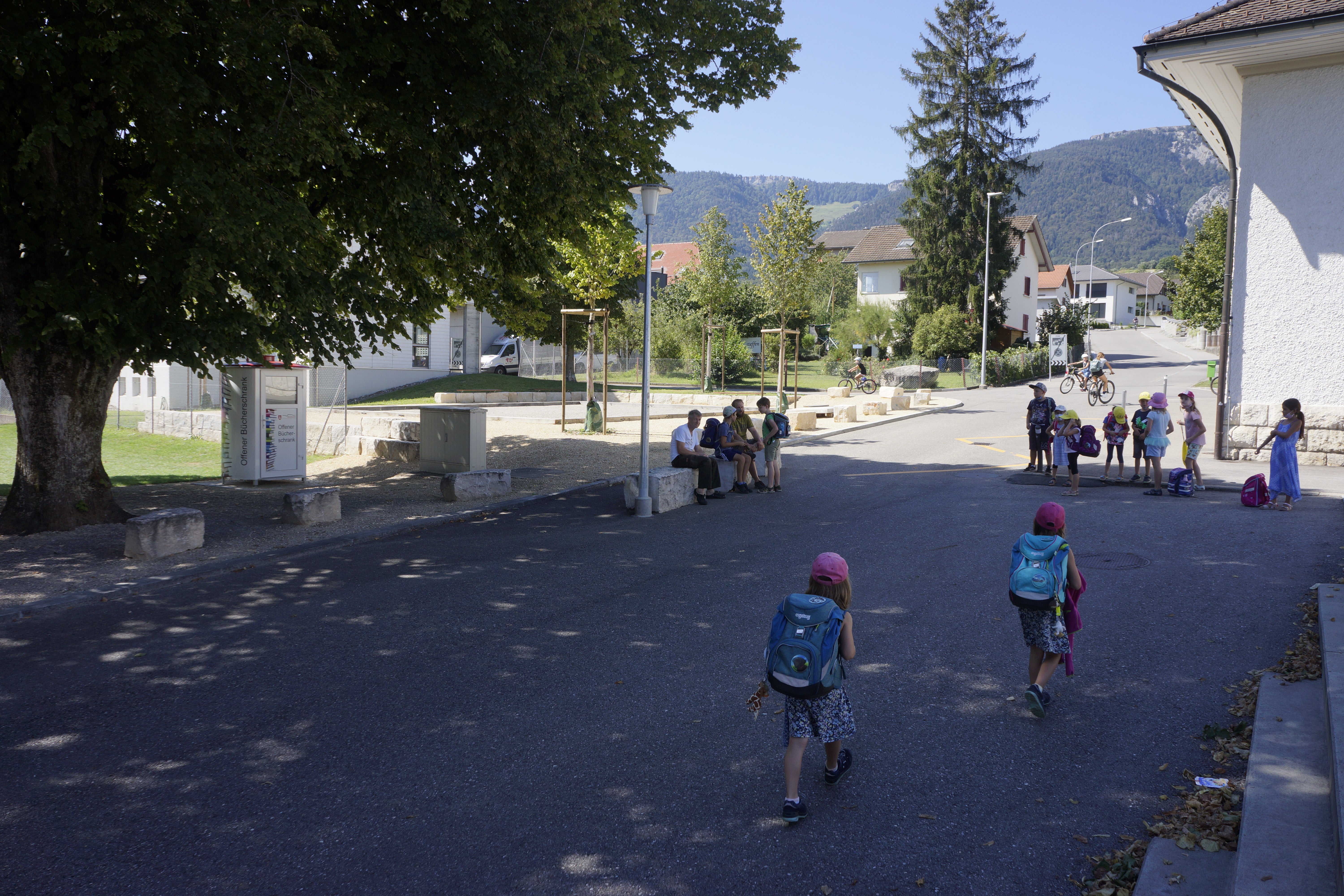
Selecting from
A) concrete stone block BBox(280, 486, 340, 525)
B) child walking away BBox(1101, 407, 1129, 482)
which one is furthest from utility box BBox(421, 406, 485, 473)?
child walking away BBox(1101, 407, 1129, 482)

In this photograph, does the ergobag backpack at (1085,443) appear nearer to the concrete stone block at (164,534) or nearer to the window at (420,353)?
the concrete stone block at (164,534)

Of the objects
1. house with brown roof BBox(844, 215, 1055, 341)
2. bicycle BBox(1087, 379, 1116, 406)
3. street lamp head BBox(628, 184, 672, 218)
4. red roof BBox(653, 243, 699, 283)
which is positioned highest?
red roof BBox(653, 243, 699, 283)

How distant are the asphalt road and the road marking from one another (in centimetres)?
629

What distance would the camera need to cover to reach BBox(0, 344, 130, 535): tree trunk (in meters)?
10.7

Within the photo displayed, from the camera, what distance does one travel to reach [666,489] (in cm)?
1302

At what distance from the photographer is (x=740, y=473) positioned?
48.5ft

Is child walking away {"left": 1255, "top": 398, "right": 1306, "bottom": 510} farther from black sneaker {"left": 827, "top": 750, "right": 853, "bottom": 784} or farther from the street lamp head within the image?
black sneaker {"left": 827, "top": 750, "right": 853, "bottom": 784}

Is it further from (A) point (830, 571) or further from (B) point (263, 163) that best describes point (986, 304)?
(A) point (830, 571)

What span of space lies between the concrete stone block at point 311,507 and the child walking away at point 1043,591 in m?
8.94

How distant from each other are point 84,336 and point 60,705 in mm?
5569

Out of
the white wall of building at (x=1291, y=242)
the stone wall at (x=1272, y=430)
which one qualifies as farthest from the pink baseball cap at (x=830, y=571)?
the white wall of building at (x=1291, y=242)

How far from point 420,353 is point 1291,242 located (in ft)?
114

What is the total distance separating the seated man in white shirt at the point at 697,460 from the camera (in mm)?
13938

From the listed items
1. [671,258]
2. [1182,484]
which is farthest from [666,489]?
[671,258]
